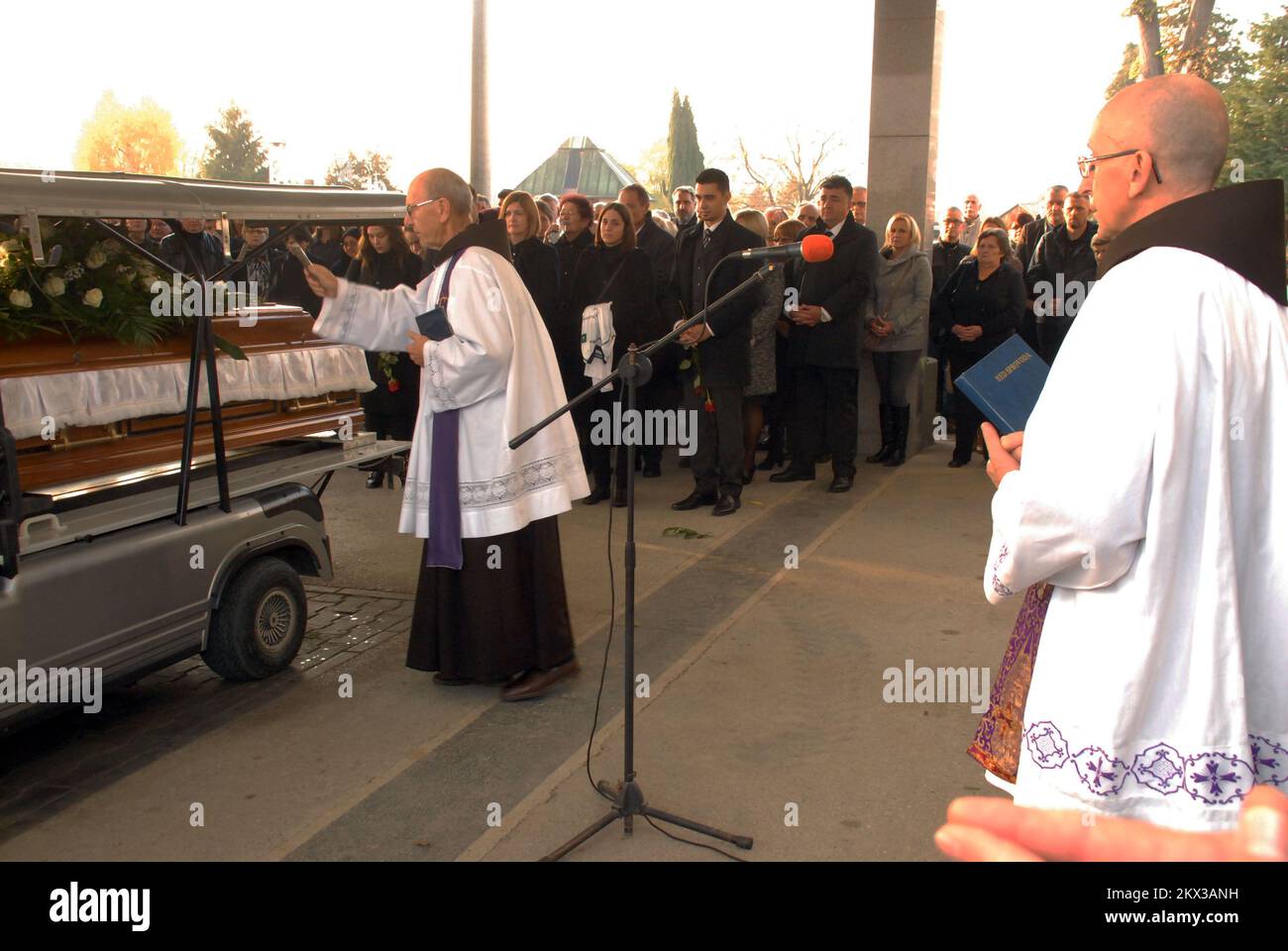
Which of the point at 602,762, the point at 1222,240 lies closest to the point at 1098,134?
the point at 1222,240

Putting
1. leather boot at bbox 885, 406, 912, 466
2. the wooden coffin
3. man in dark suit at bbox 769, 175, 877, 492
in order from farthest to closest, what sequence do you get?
leather boot at bbox 885, 406, 912, 466, man in dark suit at bbox 769, 175, 877, 492, the wooden coffin

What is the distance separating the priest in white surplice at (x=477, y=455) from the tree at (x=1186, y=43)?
16.0 ft

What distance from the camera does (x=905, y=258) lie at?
962 cm

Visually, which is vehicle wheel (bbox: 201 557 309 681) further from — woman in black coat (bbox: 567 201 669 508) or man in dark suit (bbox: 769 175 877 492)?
man in dark suit (bbox: 769 175 877 492)

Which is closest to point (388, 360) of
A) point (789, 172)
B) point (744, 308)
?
point (744, 308)

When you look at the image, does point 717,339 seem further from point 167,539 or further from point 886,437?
point 167,539

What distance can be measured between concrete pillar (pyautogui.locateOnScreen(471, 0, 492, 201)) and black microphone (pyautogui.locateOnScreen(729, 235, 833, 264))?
1070 centimetres

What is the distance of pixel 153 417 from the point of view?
188 inches

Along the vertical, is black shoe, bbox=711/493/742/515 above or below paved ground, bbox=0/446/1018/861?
above

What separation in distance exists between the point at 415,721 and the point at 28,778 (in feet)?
4.57

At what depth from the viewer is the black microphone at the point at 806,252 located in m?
3.02

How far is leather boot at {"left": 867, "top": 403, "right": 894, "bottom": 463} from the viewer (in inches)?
392

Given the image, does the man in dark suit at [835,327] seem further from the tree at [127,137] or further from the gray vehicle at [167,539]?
the tree at [127,137]

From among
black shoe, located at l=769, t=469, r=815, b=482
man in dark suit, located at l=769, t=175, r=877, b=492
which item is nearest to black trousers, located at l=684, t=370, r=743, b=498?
black shoe, located at l=769, t=469, r=815, b=482
